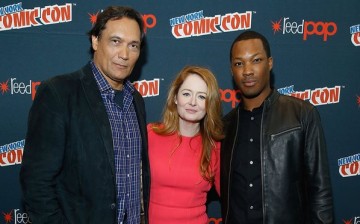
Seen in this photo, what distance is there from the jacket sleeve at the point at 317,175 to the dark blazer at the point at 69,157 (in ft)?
3.31

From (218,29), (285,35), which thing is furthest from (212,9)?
(285,35)

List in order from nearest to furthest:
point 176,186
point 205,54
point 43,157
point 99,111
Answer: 1. point 43,157
2. point 99,111
3. point 176,186
4. point 205,54

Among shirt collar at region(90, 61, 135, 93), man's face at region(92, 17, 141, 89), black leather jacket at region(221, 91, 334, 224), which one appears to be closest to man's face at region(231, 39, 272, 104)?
black leather jacket at region(221, 91, 334, 224)

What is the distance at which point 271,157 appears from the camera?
5.84 ft

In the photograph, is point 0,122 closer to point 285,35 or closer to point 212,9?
point 212,9

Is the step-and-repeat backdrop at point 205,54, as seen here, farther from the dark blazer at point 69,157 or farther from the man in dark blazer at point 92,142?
the dark blazer at point 69,157

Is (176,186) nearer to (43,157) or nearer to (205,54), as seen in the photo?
(43,157)

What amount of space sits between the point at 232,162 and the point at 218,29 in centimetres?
99

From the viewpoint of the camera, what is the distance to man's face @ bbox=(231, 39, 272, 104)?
1.82m

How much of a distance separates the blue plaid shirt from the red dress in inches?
7.5

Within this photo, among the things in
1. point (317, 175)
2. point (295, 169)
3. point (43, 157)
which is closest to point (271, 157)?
point (295, 169)

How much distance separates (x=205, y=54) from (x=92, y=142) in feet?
3.85

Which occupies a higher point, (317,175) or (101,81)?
(101,81)

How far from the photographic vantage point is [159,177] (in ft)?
6.24
